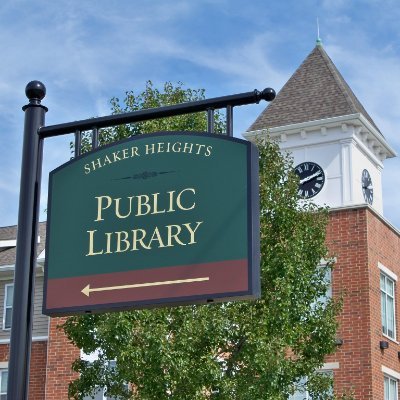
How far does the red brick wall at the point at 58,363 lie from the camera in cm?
3167

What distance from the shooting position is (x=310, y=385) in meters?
20.6

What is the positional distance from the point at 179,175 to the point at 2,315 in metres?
28.2

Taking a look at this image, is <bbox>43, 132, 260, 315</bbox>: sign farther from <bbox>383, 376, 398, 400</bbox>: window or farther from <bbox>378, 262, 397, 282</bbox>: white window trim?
<bbox>378, 262, 397, 282</bbox>: white window trim

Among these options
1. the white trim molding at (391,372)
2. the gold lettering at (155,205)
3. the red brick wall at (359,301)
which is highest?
the red brick wall at (359,301)

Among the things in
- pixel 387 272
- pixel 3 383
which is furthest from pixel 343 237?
pixel 3 383

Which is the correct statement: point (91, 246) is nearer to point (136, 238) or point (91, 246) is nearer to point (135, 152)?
point (136, 238)

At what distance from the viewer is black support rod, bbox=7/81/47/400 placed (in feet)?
22.4

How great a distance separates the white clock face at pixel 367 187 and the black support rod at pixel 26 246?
1030 inches

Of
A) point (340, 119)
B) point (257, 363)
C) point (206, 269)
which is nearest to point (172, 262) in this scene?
point (206, 269)

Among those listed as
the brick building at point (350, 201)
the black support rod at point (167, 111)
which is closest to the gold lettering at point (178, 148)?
the black support rod at point (167, 111)

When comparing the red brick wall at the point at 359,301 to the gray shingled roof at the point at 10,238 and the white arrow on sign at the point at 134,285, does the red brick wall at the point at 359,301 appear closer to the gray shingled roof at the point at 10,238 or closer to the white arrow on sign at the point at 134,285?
the gray shingled roof at the point at 10,238

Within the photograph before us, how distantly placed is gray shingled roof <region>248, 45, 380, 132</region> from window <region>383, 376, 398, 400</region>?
8770mm

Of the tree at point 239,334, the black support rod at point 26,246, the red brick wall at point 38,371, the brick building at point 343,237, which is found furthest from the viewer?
the red brick wall at point 38,371

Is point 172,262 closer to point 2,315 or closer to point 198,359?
point 198,359
